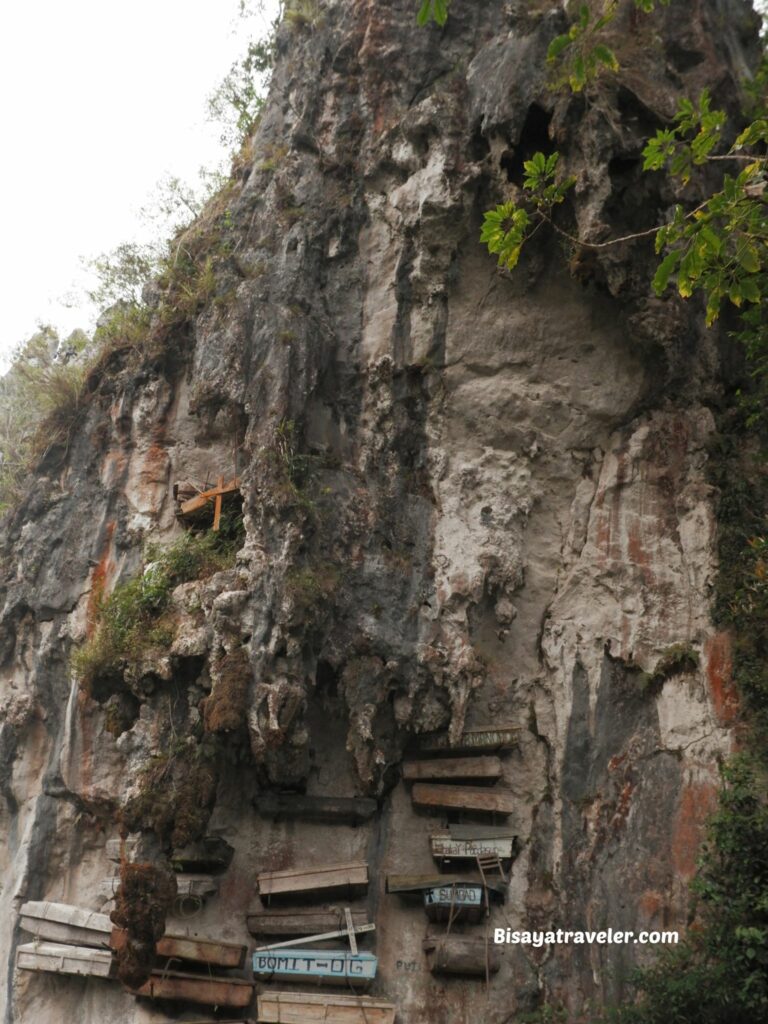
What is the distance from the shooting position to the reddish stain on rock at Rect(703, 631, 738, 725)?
32.3 feet

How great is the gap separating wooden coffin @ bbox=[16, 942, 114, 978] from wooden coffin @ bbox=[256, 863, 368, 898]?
184 centimetres

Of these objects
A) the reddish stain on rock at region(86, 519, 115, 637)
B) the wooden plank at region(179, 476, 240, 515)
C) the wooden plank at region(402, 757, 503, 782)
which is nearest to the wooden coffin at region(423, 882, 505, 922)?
the wooden plank at region(402, 757, 503, 782)

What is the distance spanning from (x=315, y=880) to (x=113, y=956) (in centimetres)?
225

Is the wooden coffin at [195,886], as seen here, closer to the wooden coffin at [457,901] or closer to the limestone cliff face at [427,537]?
the limestone cliff face at [427,537]

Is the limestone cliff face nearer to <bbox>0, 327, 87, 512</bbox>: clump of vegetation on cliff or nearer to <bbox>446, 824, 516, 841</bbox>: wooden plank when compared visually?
<bbox>446, 824, 516, 841</bbox>: wooden plank

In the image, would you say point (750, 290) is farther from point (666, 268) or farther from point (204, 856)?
point (204, 856)

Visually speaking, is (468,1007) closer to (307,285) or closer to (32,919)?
(32,919)

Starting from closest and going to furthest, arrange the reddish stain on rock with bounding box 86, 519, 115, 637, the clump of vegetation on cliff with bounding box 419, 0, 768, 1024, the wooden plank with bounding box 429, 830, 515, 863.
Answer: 1. the clump of vegetation on cliff with bounding box 419, 0, 768, 1024
2. the wooden plank with bounding box 429, 830, 515, 863
3. the reddish stain on rock with bounding box 86, 519, 115, 637

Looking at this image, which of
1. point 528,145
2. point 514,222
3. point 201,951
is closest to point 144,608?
point 201,951

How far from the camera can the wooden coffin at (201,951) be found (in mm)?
9469

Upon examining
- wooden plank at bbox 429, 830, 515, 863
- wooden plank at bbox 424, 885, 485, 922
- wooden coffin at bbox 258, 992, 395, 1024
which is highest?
wooden plank at bbox 429, 830, 515, 863

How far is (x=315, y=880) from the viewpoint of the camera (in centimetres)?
990

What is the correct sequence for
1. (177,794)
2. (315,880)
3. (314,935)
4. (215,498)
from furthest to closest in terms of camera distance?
1. (215,498)
2. (315,880)
3. (314,935)
4. (177,794)

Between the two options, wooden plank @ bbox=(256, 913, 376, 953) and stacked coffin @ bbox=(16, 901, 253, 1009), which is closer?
stacked coffin @ bbox=(16, 901, 253, 1009)
